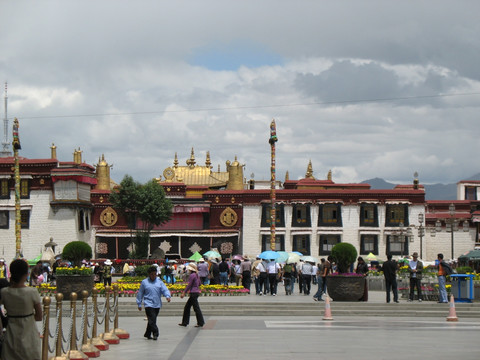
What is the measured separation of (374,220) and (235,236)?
10.4 meters

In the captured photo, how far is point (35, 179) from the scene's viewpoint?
214 feet

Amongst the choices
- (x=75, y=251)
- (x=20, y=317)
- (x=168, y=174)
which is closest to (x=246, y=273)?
(x=75, y=251)

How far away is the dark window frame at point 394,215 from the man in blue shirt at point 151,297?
162 ft

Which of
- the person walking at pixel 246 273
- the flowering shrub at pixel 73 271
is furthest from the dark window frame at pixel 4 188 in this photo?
the flowering shrub at pixel 73 271

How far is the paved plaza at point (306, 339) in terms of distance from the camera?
54.6 ft

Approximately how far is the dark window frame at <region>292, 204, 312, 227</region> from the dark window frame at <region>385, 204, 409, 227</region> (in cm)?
572

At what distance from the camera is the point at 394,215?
2665 inches

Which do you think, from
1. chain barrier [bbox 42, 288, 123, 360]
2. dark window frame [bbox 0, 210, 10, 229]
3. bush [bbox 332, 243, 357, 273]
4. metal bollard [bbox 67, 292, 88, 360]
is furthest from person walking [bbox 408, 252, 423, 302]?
dark window frame [bbox 0, 210, 10, 229]

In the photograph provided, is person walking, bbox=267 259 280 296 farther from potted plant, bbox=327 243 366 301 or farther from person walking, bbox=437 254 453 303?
person walking, bbox=437 254 453 303

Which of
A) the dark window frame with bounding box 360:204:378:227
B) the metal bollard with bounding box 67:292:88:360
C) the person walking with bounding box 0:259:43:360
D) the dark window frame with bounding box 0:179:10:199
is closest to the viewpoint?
the person walking with bounding box 0:259:43:360

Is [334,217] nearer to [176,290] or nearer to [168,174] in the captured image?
[168,174]

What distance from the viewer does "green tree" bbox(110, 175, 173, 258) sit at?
6662cm

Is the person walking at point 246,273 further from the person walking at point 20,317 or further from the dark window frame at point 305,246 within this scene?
the dark window frame at point 305,246

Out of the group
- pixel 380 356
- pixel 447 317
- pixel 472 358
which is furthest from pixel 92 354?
pixel 447 317
